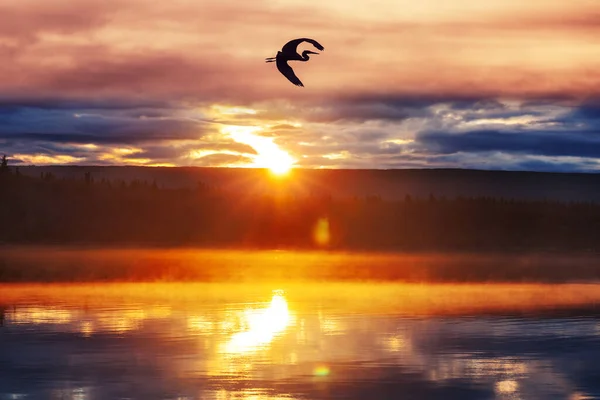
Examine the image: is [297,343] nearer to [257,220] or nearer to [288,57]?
[288,57]

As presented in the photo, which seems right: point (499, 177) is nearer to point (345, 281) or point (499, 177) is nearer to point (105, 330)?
point (345, 281)

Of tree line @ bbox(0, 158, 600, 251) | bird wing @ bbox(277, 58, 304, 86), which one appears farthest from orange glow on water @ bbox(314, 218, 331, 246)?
bird wing @ bbox(277, 58, 304, 86)

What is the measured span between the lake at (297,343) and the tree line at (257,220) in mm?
28381

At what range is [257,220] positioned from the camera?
72.4m

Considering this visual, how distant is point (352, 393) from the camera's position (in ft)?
54.3

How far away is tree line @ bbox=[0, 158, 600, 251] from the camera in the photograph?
6197 centimetres

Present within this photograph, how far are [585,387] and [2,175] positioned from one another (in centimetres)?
5873

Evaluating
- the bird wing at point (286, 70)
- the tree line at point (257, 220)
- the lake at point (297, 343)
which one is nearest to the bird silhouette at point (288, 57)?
the bird wing at point (286, 70)

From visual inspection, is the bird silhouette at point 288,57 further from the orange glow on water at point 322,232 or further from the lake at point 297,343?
the orange glow on water at point 322,232

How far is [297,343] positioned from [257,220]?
50971mm

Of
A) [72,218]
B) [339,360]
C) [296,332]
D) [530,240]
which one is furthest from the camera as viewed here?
[72,218]

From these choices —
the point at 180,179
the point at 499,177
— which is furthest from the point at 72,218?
the point at 499,177

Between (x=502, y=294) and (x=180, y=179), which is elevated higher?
(x=180, y=179)

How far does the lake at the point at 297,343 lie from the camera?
17.0 m
